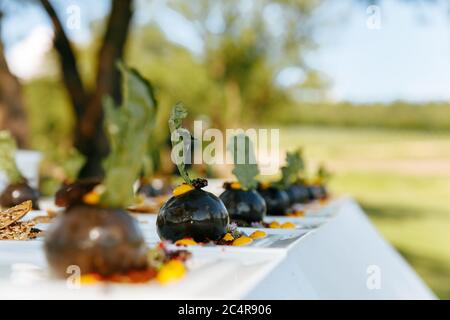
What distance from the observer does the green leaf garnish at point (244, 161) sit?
114 inches

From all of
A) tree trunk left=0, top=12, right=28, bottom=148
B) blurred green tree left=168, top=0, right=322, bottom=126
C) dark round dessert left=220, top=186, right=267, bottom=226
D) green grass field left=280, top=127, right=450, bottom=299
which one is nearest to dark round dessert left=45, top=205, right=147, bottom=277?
dark round dessert left=220, top=186, right=267, bottom=226

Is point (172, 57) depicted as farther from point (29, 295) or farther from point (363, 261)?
point (29, 295)

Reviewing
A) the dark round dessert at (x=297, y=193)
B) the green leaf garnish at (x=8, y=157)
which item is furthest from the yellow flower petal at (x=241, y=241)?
the dark round dessert at (x=297, y=193)

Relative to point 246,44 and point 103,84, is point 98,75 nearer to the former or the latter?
point 103,84

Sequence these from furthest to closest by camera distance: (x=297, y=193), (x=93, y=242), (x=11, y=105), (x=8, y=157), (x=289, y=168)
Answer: (x=11, y=105) < (x=297, y=193) < (x=289, y=168) < (x=8, y=157) < (x=93, y=242)

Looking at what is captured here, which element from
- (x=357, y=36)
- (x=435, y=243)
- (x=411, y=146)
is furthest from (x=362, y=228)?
(x=411, y=146)

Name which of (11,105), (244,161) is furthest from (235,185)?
(11,105)

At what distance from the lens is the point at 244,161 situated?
9.62ft

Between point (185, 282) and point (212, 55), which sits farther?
point (212, 55)

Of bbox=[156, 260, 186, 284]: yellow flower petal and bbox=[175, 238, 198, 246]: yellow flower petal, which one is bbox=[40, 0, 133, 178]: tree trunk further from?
bbox=[156, 260, 186, 284]: yellow flower petal

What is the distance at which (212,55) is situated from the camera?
20.0 metres

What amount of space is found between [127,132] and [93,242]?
26 centimetres
